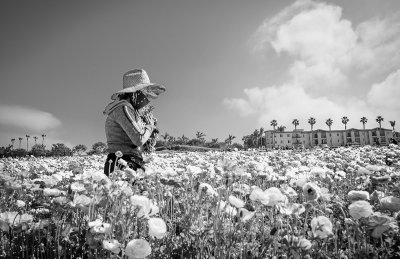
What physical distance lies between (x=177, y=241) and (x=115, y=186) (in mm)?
673

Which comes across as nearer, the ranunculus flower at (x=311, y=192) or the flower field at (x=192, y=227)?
the flower field at (x=192, y=227)

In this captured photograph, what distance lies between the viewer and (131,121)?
12.5 ft

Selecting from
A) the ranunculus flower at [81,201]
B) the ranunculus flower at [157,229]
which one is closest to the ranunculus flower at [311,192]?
the ranunculus flower at [157,229]

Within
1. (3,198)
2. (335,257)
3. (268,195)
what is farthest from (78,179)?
(335,257)

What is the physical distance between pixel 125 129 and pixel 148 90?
93cm

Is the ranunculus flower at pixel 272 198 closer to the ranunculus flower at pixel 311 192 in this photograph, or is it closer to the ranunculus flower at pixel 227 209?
the ranunculus flower at pixel 311 192

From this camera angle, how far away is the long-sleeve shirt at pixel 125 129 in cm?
383

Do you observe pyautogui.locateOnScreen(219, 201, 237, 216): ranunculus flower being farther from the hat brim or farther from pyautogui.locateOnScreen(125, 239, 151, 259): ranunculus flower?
the hat brim

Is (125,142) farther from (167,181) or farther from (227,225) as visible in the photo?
(227,225)

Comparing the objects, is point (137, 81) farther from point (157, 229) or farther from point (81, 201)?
point (157, 229)

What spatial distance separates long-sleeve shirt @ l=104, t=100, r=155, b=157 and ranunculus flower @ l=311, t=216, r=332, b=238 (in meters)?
2.73

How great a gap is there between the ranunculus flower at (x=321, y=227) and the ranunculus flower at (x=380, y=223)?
0.69 ft

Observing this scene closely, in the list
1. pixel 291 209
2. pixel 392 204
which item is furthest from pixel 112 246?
pixel 392 204

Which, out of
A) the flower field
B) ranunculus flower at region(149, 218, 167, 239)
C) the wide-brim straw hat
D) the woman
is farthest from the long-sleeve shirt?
ranunculus flower at region(149, 218, 167, 239)
